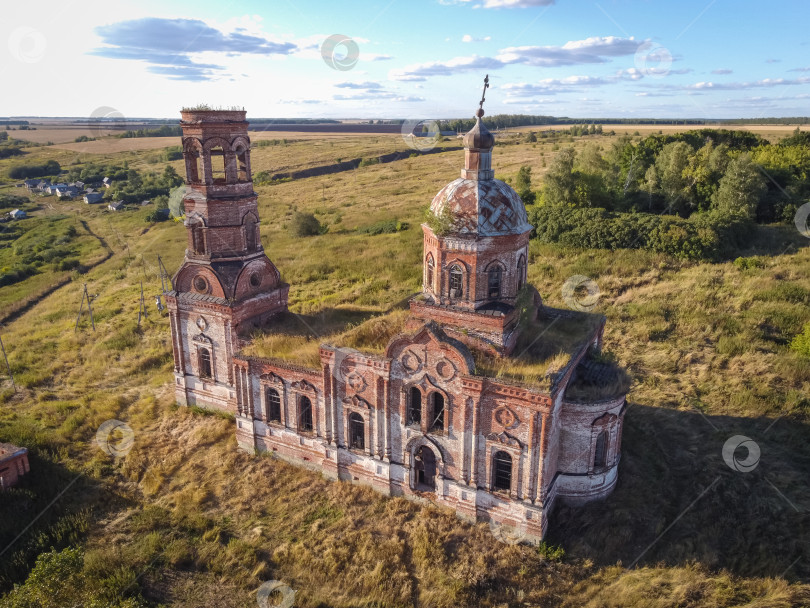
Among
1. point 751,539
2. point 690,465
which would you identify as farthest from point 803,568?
point 690,465

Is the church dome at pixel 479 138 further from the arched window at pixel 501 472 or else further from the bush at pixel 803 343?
the bush at pixel 803 343

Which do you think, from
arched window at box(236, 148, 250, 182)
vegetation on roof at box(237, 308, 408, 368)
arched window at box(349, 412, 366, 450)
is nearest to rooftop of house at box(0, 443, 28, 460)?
vegetation on roof at box(237, 308, 408, 368)

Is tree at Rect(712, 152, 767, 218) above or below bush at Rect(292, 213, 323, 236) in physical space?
above

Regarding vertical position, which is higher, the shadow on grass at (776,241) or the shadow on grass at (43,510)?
the shadow on grass at (776,241)

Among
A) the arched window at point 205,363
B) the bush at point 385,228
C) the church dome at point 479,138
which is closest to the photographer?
the church dome at point 479,138

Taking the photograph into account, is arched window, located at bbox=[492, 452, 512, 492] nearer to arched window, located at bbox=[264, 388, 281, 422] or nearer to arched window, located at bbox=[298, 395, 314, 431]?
arched window, located at bbox=[298, 395, 314, 431]

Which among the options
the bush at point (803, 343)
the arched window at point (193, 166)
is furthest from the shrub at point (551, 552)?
the bush at point (803, 343)
